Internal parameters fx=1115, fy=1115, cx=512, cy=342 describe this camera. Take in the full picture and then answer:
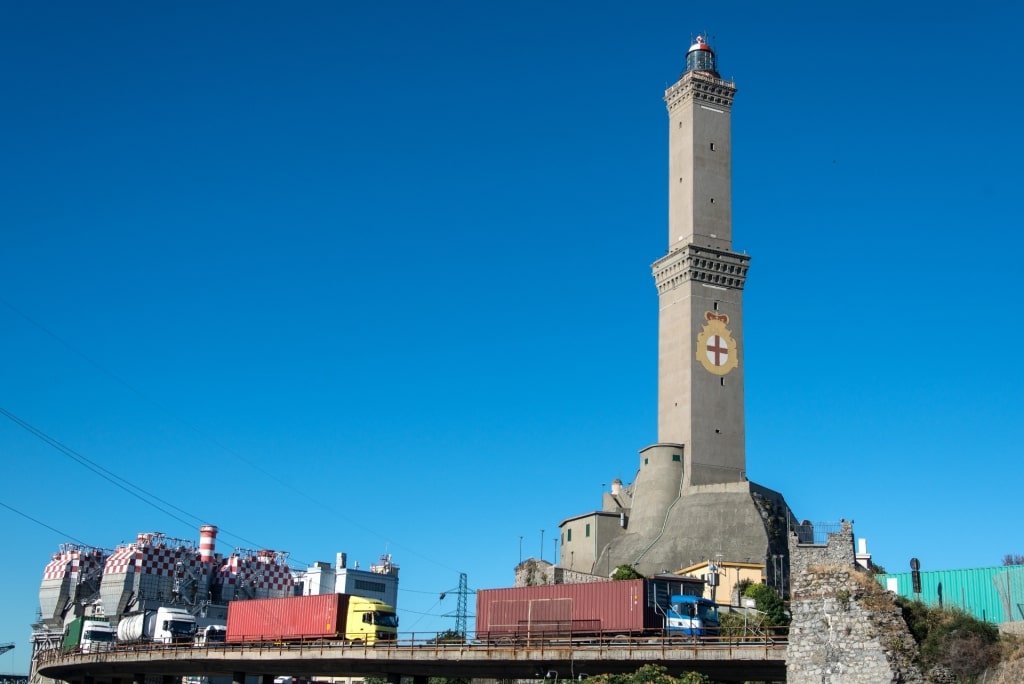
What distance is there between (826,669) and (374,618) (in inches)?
1041

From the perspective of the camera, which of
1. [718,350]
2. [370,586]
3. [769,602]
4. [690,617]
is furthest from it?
[370,586]

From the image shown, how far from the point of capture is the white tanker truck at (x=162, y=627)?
6806 centimetres

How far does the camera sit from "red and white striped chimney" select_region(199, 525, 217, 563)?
312ft

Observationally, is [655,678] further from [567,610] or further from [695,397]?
[695,397]

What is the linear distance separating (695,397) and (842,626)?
53.2 meters

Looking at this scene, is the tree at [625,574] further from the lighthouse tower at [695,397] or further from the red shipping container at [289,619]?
the red shipping container at [289,619]

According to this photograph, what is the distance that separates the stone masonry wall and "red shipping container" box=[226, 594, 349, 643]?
26.3m

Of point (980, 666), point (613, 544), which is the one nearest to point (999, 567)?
point (980, 666)

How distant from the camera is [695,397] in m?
87.4

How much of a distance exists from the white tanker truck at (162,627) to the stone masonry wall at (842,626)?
42990 millimetres

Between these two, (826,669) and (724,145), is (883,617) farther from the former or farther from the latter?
(724,145)

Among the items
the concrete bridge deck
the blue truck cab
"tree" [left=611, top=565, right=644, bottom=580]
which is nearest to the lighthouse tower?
"tree" [left=611, top=565, right=644, bottom=580]

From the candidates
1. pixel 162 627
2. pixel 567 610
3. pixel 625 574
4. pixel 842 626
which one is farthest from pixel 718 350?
pixel 842 626

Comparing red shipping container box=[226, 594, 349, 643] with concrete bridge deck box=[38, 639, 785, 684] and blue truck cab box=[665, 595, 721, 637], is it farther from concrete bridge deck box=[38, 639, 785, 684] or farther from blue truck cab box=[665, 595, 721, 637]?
blue truck cab box=[665, 595, 721, 637]
